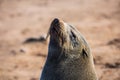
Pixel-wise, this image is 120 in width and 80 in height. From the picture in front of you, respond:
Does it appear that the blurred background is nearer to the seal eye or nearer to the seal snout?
the seal eye

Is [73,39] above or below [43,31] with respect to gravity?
below

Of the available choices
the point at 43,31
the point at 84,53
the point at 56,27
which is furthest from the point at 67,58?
the point at 43,31

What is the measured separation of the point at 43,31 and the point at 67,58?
17.7 feet

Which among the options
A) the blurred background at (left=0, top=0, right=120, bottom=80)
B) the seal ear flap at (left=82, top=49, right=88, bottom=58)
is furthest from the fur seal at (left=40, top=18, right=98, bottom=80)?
the blurred background at (left=0, top=0, right=120, bottom=80)

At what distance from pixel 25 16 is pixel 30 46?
298cm

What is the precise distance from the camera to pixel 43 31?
9.94 m

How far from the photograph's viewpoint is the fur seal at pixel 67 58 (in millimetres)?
4543

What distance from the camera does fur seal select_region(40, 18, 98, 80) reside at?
14.9 feet

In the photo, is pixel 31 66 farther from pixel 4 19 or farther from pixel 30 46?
pixel 4 19

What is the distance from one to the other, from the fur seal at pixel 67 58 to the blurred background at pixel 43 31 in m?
1.89

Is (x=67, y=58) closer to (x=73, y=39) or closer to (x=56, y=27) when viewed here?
(x=73, y=39)

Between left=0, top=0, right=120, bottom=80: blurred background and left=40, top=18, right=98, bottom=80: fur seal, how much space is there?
74.5 inches

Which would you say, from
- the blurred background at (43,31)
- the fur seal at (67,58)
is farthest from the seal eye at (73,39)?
the blurred background at (43,31)

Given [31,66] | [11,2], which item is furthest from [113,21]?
[11,2]
